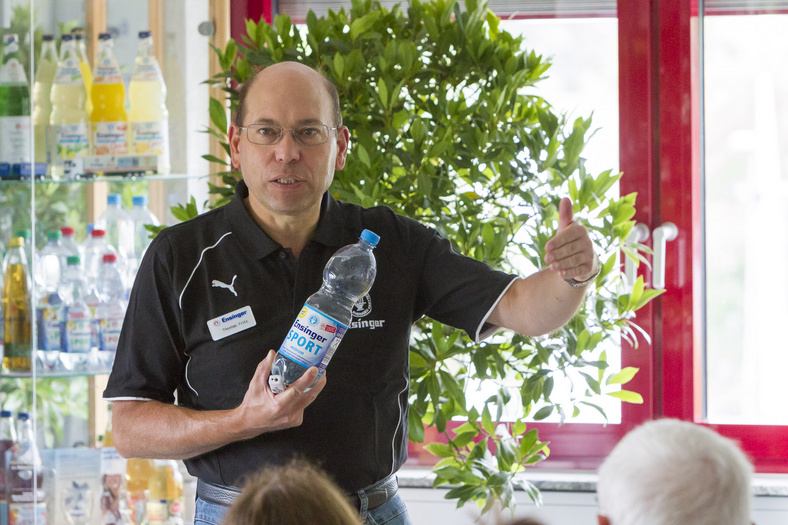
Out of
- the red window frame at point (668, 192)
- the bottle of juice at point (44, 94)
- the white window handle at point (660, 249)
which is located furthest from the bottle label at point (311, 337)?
the red window frame at point (668, 192)

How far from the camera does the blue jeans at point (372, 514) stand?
1537 millimetres

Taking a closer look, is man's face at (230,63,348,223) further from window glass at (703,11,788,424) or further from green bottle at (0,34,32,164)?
window glass at (703,11,788,424)

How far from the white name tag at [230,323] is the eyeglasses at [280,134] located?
34cm

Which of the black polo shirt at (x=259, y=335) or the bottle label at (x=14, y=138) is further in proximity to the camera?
the bottle label at (x=14, y=138)

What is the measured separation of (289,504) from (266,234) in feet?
2.44

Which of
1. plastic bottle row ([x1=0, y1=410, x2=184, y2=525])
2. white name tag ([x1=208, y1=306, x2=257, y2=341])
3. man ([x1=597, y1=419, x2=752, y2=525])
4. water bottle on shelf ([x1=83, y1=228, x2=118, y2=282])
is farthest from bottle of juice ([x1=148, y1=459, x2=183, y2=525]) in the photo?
man ([x1=597, y1=419, x2=752, y2=525])

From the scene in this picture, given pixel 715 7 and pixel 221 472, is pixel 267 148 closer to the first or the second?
pixel 221 472

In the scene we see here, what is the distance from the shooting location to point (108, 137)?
239 centimetres

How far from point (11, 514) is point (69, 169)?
989 millimetres

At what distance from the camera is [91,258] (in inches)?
95.7

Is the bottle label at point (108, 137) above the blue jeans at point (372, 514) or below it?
above

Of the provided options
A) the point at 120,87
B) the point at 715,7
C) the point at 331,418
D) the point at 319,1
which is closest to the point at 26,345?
the point at 120,87

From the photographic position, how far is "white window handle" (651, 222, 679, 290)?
8.67ft

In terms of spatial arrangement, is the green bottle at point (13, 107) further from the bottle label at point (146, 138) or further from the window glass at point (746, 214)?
the window glass at point (746, 214)
